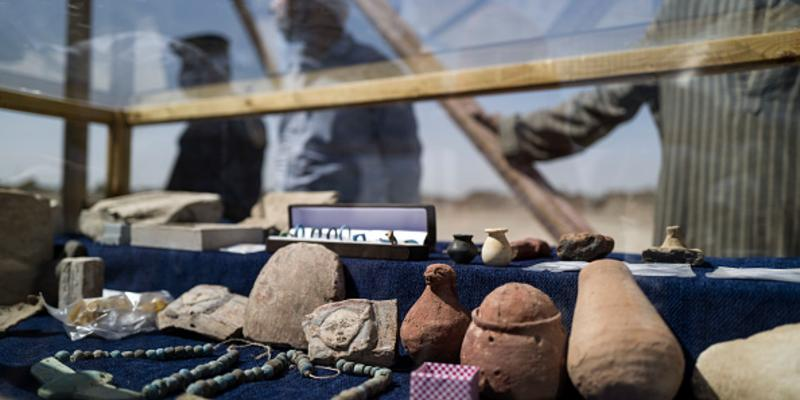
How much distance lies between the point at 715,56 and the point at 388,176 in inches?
104

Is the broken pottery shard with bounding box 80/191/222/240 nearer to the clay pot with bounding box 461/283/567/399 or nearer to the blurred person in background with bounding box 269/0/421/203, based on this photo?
the blurred person in background with bounding box 269/0/421/203

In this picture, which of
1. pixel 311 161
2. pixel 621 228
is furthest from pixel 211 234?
pixel 621 228

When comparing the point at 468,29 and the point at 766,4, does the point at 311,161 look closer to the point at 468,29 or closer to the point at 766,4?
the point at 468,29

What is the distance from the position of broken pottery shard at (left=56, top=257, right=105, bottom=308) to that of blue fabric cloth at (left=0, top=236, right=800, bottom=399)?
0.47ft

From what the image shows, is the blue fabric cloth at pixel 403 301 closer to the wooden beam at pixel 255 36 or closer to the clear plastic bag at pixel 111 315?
the clear plastic bag at pixel 111 315

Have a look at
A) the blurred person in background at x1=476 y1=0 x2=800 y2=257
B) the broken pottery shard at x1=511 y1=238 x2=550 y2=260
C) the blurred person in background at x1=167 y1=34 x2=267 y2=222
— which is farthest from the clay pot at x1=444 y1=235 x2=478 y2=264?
the blurred person in background at x1=167 y1=34 x2=267 y2=222

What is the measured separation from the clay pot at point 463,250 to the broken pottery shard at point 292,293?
478 millimetres

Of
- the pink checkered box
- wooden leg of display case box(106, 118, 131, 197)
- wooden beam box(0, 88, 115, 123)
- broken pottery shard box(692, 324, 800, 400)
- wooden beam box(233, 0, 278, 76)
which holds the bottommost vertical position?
the pink checkered box

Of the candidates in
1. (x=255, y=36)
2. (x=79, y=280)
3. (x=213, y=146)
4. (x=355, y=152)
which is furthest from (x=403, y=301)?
(x=255, y=36)

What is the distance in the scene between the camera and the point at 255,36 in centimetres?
465

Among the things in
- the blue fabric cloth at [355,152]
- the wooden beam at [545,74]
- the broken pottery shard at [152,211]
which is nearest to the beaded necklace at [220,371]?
the broken pottery shard at [152,211]

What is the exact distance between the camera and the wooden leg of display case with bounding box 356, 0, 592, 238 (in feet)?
13.0

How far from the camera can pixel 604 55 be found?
105 inches

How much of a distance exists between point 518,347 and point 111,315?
1.82 meters
